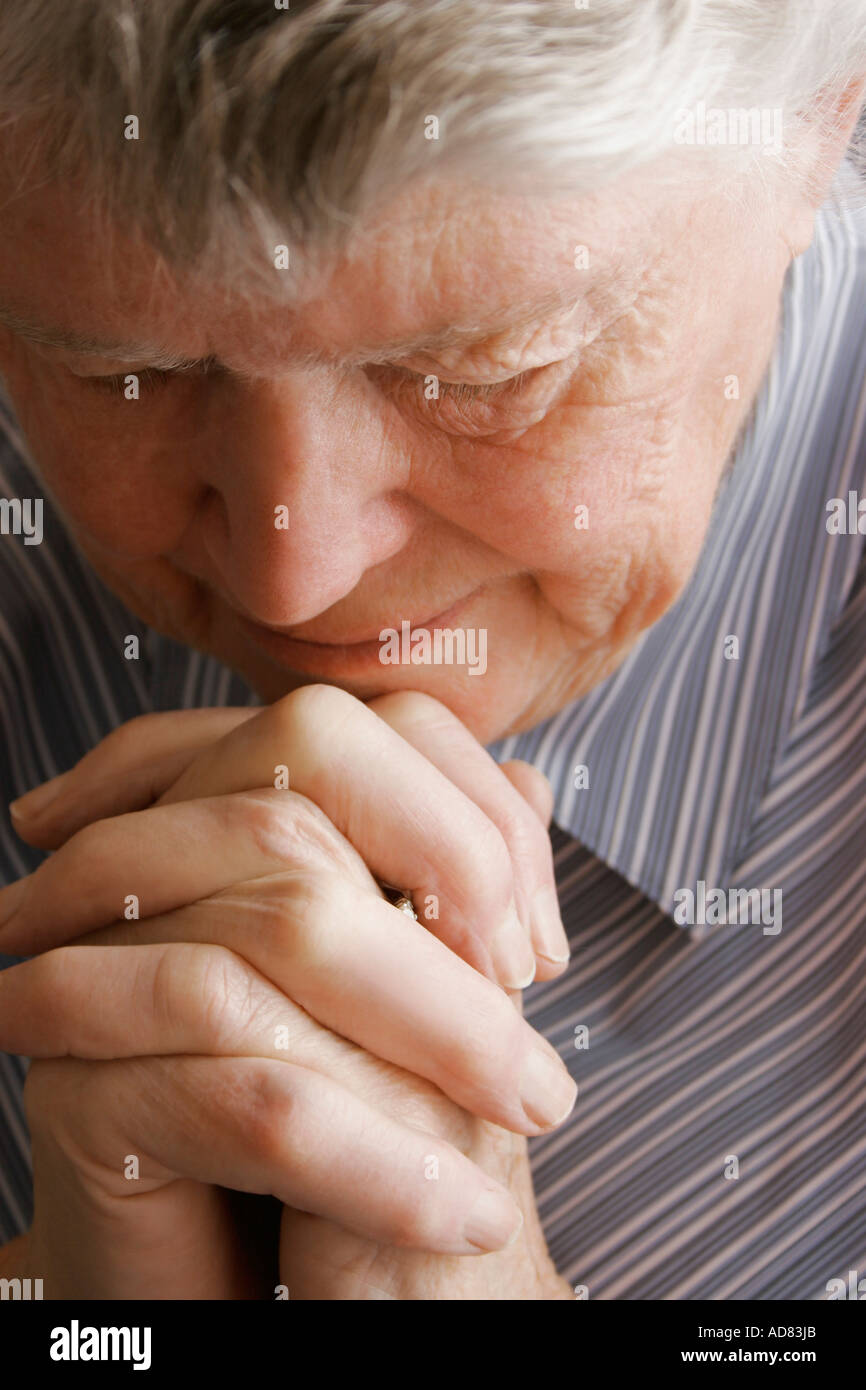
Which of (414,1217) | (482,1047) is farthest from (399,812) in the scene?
(414,1217)

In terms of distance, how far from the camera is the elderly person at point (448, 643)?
72 cm

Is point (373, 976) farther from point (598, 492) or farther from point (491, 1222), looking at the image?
point (598, 492)

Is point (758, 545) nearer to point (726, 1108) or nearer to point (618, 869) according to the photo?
point (618, 869)

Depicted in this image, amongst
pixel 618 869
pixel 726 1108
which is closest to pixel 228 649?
pixel 618 869

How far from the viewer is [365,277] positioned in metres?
0.75

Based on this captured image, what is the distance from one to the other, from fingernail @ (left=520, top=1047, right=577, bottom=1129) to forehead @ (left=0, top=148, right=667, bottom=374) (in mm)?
543

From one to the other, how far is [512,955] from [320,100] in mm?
631

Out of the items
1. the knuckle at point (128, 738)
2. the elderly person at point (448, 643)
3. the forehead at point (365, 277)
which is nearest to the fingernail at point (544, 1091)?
the elderly person at point (448, 643)

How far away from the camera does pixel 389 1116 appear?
958 millimetres

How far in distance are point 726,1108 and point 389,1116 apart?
1.65 feet

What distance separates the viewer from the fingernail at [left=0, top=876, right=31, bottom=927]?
42.7 inches

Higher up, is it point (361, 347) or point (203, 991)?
point (361, 347)

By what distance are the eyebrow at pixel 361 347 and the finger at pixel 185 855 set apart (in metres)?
0.33

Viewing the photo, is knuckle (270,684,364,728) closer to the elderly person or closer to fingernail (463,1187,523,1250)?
the elderly person
